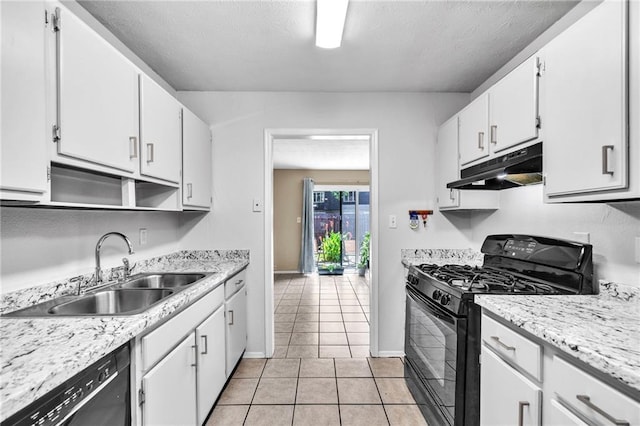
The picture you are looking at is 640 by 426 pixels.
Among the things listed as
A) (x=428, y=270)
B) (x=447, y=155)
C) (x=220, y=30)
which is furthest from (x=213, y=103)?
(x=428, y=270)

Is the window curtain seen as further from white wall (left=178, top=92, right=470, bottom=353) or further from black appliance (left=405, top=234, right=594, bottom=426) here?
black appliance (left=405, top=234, right=594, bottom=426)

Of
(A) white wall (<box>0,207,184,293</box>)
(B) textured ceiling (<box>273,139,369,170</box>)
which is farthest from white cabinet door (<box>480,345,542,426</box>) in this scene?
(B) textured ceiling (<box>273,139,369,170</box>)

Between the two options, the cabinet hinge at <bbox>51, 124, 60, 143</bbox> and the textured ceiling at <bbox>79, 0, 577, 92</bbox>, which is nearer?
the cabinet hinge at <bbox>51, 124, 60, 143</bbox>

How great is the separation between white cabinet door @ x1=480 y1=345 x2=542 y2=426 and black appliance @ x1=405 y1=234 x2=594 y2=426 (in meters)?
0.07

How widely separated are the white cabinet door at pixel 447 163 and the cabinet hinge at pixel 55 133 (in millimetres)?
2430

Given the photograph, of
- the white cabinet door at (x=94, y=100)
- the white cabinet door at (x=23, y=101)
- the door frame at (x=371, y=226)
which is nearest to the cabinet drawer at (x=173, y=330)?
the white cabinet door at (x=23, y=101)

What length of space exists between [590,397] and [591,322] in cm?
32

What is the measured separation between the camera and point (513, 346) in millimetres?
1265

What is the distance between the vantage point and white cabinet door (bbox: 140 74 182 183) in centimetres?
173

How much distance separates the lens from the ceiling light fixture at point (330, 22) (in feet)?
5.34

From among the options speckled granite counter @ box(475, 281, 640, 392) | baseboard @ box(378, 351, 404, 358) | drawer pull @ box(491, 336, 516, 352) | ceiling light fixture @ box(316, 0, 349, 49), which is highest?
ceiling light fixture @ box(316, 0, 349, 49)

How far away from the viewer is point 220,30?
1.97m

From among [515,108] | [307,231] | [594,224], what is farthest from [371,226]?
[307,231]

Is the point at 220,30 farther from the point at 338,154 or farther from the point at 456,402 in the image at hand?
the point at 338,154
